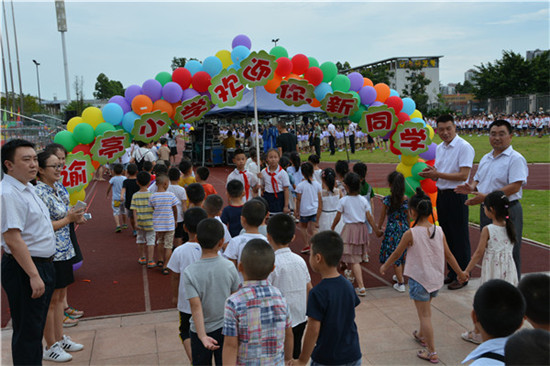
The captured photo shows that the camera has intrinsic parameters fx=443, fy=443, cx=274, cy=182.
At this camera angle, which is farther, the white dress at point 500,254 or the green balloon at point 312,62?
the green balloon at point 312,62

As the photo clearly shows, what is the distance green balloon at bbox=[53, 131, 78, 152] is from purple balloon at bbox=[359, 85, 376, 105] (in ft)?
16.6

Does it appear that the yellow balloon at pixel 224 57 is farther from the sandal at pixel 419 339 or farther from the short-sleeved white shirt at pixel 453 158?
the sandal at pixel 419 339

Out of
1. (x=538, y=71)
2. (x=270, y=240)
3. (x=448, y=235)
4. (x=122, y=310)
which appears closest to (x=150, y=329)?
(x=122, y=310)

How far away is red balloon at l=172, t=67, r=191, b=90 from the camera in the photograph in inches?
304

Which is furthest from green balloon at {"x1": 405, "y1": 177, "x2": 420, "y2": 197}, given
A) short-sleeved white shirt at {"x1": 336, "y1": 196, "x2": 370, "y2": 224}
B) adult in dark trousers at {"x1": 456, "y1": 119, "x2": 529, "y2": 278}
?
adult in dark trousers at {"x1": 456, "y1": 119, "x2": 529, "y2": 278}

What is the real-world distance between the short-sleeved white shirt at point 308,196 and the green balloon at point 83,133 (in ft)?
11.6

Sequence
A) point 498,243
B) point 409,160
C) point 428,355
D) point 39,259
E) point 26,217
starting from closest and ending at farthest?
point 26,217 → point 39,259 → point 428,355 → point 498,243 → point 409,160

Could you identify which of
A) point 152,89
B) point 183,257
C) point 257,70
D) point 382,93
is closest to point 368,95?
point 382,93

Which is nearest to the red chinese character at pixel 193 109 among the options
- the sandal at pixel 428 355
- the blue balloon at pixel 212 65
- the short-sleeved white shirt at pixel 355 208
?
the blue balloon at pixel 212 65

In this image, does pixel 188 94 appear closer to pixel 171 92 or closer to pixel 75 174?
pixel 171 92

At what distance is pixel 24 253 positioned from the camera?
10.9 feet

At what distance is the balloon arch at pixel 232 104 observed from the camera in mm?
7273

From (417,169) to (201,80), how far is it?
4.05 m

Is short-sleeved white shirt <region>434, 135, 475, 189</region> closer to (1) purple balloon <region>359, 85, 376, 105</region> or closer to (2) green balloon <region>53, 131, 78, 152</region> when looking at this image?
(1) purple balloon <region>359, 85, 376, 105</region>
